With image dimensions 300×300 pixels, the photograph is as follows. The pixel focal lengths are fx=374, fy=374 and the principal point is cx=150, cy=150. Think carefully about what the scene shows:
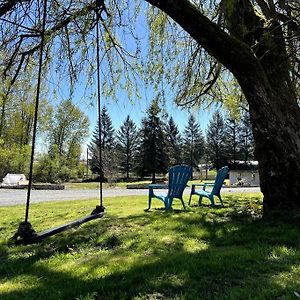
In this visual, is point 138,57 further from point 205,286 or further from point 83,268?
point 205,286

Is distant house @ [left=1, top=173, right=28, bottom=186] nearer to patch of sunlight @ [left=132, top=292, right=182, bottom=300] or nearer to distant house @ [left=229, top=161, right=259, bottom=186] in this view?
distant house @ [left=229, top=161, right=259, bottom=186]

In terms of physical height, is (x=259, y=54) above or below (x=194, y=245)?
above

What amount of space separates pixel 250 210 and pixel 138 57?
3.83 meters

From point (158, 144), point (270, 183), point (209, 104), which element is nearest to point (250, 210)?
point (270, 183)

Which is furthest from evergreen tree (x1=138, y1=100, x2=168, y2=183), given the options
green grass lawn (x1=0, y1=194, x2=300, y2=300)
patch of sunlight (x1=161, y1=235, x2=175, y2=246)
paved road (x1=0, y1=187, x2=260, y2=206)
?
patch of sunlight (x1=161, y1=235, x2=175, y2=246)

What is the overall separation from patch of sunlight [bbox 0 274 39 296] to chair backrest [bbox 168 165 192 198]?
167 inches

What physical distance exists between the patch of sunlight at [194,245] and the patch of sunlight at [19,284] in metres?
1.59

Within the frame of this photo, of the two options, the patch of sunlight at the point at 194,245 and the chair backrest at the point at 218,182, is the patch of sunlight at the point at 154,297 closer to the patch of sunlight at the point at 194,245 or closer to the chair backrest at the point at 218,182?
the patch of sunlight at the point at 194,245

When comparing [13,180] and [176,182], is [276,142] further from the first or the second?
[13,180]

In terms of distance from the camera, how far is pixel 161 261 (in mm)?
3541

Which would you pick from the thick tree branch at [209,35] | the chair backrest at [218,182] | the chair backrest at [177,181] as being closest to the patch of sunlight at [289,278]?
the thick tree branch at [209,35]

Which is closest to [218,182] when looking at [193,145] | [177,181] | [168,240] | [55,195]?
[177,181]

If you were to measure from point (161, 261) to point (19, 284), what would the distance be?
127cm

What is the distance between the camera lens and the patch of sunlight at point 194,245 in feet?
13.1
